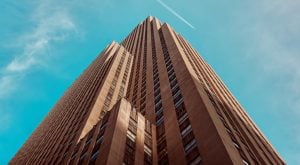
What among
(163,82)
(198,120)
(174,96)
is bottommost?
(198,120)

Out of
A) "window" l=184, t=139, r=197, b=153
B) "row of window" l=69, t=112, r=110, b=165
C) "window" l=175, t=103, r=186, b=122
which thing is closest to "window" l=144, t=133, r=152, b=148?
"window" l=175, t=103, r=186, b=122

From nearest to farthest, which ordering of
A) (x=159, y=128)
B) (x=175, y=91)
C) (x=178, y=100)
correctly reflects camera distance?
(x=159, y=128), (x=178, y=100), (x=175, y=91)

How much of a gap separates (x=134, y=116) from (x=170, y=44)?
130 ft

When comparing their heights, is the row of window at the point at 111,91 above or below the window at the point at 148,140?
above

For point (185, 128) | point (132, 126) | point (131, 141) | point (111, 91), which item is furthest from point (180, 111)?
point (111, 91)

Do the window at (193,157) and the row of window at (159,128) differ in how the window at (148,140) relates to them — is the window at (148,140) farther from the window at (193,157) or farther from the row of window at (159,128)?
the window at (193,157)

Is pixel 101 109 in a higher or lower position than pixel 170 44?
lower

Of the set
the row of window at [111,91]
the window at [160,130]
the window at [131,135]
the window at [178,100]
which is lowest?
the window at [131,135]

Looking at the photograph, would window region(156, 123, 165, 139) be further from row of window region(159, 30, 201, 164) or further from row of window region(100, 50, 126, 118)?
row of window region(100, 50, 126, 118)

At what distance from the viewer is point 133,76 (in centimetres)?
8462

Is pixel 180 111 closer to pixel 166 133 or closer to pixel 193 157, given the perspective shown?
pixel 166 133

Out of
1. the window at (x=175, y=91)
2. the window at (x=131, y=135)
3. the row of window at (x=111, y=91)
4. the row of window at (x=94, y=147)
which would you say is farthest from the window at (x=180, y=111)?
the row of window at (x=111, y=91)

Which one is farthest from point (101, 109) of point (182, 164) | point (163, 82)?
point (182, 164)

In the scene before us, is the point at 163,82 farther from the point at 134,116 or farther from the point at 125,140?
the point at 125,140
